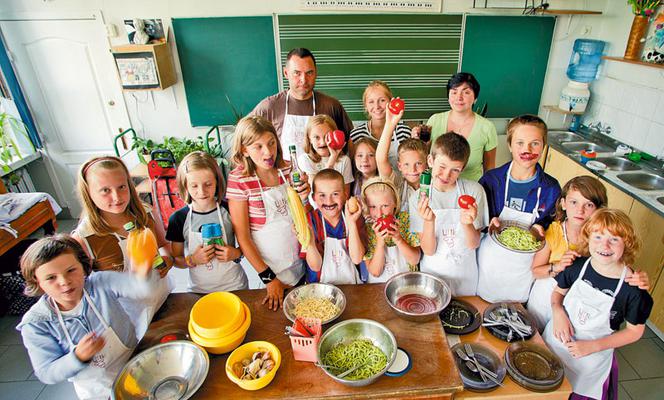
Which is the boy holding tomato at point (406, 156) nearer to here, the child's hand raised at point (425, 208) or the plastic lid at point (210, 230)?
the child's hand raised at point (425, 208)

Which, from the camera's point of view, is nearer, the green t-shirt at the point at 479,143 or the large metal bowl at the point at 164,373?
the large metal bowl at the point at 164,373

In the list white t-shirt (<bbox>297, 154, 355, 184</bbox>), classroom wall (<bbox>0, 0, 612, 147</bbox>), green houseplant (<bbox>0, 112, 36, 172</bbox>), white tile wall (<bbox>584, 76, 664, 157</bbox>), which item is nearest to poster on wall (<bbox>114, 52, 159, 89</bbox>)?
classroom wall (<bbox>0, 0, 612, 147</bbox>)

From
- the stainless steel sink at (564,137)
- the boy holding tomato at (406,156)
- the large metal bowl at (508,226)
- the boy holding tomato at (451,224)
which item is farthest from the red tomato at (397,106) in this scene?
the stainless steel sink at (564,137)

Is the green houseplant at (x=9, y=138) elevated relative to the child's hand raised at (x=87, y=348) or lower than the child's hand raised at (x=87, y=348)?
elevated

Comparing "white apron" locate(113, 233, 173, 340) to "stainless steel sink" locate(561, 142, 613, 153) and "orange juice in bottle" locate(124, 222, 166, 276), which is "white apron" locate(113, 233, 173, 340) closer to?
"orange juice in bottle" locate(124, 222, 166, 276)

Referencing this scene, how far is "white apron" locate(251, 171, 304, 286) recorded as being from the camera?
80.3 inches

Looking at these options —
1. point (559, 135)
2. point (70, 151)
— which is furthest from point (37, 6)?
point (559, 135)

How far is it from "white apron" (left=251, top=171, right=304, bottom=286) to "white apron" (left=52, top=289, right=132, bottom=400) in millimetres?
793

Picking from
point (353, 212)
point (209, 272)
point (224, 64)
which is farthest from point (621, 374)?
point (224, 64)

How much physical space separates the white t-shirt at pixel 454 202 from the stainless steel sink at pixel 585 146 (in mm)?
2662

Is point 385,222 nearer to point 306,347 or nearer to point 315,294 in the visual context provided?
point 315,294

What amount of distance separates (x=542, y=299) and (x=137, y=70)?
404 centimetres

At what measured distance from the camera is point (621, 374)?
256 centimetres

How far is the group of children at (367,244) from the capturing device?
5.10 feet
